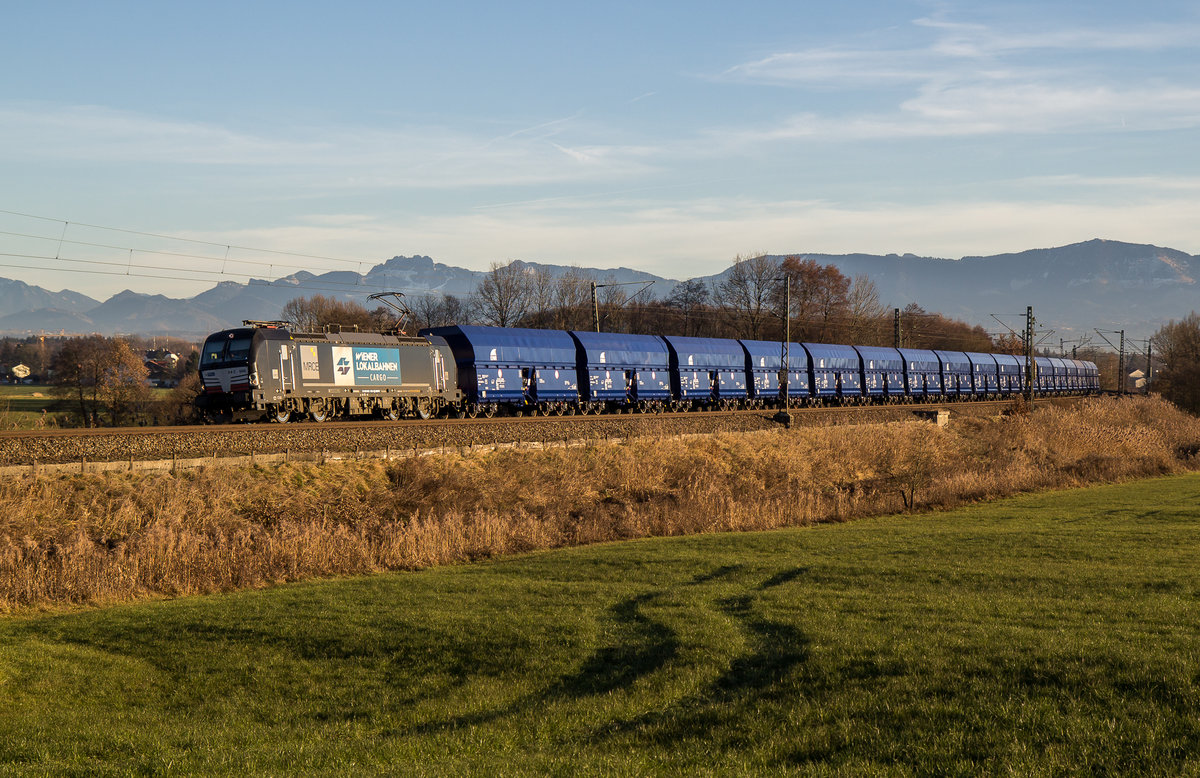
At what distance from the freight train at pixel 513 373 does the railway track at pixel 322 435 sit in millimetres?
2826

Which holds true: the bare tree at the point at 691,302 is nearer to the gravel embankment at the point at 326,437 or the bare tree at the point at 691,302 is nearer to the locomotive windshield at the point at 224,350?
the gravel embankment at the point at 326,437

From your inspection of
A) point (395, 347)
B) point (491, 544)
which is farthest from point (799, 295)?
point (491, 544)

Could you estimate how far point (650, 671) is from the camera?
12750 millimetres

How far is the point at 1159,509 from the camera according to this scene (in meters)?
30.4

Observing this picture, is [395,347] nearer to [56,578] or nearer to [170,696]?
[56,578]

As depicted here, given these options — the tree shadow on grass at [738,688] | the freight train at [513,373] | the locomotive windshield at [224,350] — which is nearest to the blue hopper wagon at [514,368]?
the freight train at [513,373]

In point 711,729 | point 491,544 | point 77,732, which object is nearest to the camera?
point 711,729

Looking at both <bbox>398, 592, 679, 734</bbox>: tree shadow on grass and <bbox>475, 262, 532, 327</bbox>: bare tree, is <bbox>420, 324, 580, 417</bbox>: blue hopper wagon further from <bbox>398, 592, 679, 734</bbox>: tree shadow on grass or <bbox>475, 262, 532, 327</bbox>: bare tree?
<bbox>475, 262, 532, 327</bbox>: bare tree

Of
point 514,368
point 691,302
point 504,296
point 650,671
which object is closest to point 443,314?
point 504,296

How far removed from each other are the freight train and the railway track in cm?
283

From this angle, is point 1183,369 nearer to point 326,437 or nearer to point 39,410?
point 326,437

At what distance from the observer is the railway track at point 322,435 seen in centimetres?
2438

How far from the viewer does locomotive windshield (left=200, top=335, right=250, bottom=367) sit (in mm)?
31766

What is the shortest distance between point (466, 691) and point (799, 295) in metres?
105
